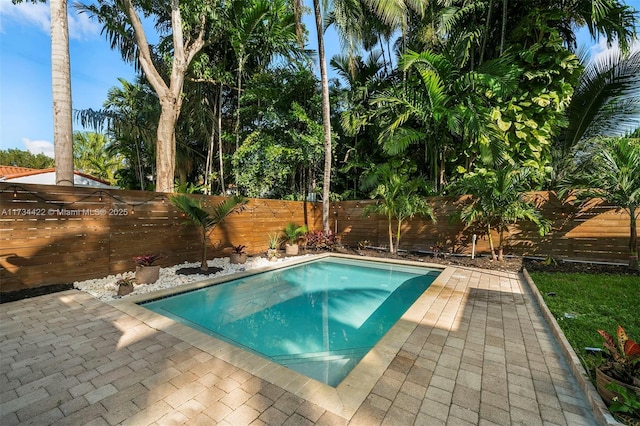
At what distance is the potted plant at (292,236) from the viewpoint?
8.34 meters

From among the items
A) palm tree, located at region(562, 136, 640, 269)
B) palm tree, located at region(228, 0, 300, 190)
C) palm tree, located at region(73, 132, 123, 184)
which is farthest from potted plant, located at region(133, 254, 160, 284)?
palm tree, located at region(73, 132, 123, 184)

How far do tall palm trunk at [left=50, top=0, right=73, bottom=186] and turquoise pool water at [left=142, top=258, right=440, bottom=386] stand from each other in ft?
9.90

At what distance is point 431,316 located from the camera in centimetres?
351

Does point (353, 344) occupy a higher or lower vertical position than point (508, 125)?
lower

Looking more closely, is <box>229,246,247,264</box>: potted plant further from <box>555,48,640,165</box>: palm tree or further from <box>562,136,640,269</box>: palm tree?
<box>555,48,640,165</box>: palm tree

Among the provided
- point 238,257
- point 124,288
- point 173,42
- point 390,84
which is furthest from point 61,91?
point 390,84

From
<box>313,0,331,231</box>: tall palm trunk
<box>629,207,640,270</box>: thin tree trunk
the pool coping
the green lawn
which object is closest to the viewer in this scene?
the pool coping

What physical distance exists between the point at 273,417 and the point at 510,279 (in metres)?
5.66

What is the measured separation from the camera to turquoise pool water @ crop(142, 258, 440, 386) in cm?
305

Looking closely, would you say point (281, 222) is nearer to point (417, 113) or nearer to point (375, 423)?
point (417, 113)

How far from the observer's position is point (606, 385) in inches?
72.3

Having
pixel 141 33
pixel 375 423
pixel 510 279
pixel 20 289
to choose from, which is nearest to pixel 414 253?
pixel 510 279

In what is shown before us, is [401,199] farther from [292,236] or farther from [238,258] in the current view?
[238,258]

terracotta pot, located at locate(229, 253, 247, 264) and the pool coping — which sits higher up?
terracotta pot, located at locate(229, 253, 247, 264)
